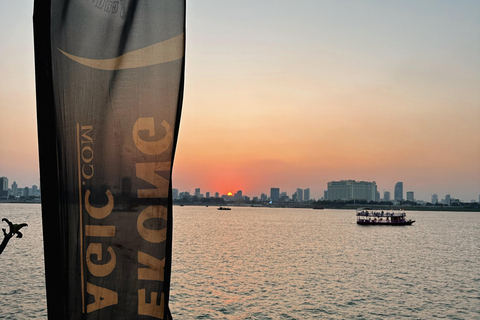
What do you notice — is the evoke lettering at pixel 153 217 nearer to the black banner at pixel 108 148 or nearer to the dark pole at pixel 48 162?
the black banner at pixel 108 148

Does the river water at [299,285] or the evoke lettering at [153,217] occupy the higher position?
the evoke lettering at [153,217]

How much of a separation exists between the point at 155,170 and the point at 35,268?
3950 centimetres

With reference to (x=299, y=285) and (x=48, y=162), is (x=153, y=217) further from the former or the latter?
(x=299, y=285)

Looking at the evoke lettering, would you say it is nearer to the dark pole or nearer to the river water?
the dark pole

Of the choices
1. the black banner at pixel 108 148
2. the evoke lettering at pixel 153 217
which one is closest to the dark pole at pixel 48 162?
the black banner at pixel 108 148

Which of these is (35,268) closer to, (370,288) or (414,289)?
(370,288)

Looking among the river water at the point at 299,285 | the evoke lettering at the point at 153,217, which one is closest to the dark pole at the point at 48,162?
the evoke lettering at the point at 153,217

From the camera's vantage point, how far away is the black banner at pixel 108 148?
9.62 ft

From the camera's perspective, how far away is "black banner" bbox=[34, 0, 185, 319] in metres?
2.93

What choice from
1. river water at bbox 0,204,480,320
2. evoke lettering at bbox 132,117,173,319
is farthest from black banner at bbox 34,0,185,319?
river water at bbox 0,204,480,320

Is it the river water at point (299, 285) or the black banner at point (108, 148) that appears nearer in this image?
the black banner at point (108, 148)

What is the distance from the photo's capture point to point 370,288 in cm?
3394

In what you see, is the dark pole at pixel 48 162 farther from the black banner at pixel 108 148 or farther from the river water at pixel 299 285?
the river water at pixel 299 285

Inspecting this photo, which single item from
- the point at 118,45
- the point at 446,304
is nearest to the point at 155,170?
the point at 118,45
